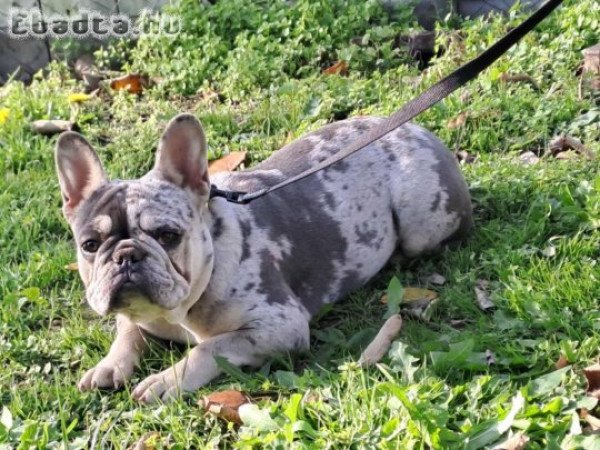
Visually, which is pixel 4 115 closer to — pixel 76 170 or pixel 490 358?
pixel 76 170

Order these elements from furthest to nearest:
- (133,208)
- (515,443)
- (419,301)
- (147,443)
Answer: (419,301)
(133,208)
(147,443)
(515,443)

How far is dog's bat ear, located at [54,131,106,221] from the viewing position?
4.16 meters

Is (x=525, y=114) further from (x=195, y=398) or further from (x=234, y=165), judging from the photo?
(x=195, y=398)

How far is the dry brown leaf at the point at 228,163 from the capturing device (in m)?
5.91

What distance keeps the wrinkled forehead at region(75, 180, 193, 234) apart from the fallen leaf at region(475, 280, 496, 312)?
1.34 m

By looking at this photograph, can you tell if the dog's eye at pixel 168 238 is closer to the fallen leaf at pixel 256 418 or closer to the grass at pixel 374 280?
the grass at pixel 374 280

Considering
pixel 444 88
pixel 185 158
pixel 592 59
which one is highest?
pixel 444 88

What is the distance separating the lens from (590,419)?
3238 millimetres

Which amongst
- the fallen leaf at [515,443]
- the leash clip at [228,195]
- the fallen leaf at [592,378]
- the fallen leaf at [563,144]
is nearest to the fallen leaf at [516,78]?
the fallen leaf at [563,144]

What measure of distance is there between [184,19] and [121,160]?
168 cm

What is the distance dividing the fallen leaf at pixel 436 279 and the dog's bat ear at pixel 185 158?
48.9 inches

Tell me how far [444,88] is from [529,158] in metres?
1.84

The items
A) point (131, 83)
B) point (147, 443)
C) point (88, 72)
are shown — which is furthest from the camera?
point (88, 72)

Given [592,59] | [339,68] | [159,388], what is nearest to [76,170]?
[159,388]
